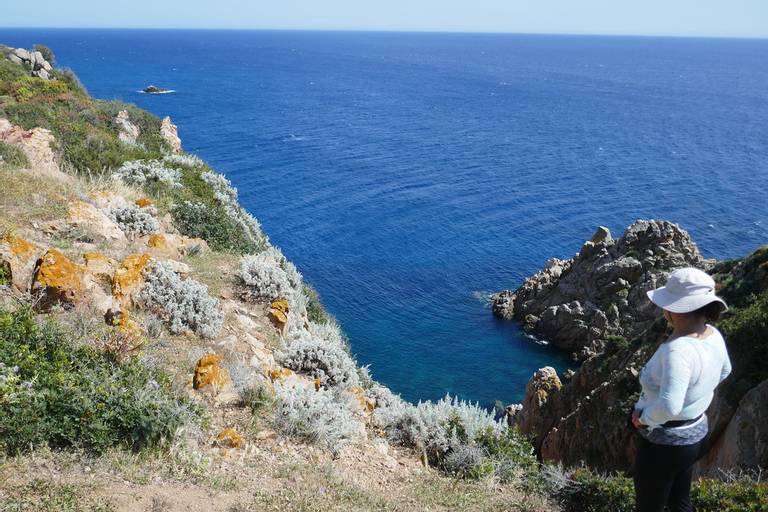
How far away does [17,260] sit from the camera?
27.9ft

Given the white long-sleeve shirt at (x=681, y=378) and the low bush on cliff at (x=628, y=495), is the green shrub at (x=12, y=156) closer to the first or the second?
the low bush on cliff at (x=628, y=495)

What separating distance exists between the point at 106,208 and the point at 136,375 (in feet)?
22.9

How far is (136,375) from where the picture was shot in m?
6.91

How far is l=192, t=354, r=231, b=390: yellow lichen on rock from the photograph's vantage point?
7.66m

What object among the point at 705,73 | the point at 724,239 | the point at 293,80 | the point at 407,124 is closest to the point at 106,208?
the point at 724,239

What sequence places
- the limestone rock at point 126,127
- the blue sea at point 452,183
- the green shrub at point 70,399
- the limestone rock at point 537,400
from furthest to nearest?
the blue sea at point 452,183, the limestone rock at point 126,127, the limestone rock at point 537,400, the green shrub at point 70,399

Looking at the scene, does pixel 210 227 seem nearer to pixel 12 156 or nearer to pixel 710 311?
pixel 12 156

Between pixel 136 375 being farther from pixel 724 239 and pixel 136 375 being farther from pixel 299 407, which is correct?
pixel 724 239

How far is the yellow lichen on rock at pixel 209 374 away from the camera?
25.1 ft

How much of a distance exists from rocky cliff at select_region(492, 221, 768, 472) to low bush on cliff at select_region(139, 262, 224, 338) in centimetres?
924

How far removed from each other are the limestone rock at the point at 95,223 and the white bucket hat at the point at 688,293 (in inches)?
385

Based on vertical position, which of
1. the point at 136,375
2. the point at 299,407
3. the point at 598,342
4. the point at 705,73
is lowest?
the point at 598,342

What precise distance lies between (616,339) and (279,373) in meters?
14.0

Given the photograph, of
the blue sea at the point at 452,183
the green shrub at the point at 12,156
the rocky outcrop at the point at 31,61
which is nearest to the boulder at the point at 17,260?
the green shrub at the point at 12,156
